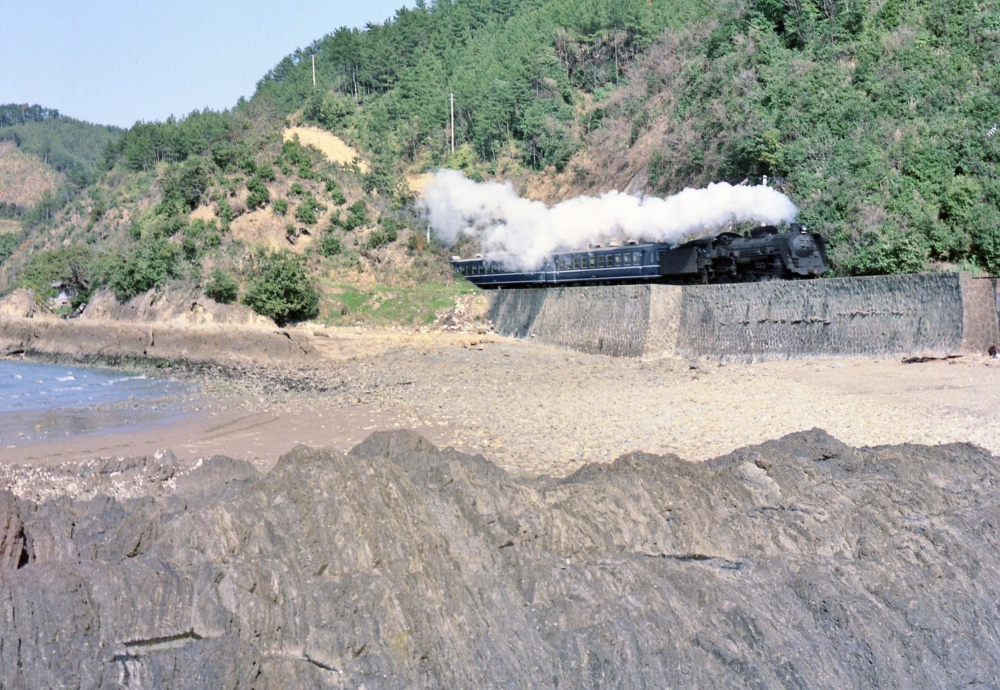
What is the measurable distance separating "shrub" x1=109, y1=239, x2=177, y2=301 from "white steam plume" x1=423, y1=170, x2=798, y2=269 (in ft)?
40.2

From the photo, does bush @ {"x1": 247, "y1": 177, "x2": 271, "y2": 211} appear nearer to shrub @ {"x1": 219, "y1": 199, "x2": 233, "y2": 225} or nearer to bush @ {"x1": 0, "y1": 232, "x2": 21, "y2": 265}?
shrub @ {"x1": 219, "y1": 199, "x2": 233, "y2": 225}

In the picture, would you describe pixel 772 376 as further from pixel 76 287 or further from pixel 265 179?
pixel 76 287

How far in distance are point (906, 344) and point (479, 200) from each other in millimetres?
22189

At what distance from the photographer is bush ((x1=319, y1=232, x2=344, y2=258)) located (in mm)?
44281

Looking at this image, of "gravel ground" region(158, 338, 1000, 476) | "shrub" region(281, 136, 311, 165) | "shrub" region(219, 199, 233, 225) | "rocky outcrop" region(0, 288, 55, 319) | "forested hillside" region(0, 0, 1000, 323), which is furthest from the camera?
"shrub" region(281, 136, 311, 165)

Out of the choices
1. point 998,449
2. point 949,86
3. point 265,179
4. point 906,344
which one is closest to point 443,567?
point 998,449

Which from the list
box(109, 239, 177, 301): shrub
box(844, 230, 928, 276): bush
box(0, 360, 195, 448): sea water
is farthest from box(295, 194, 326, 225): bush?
box(844, 230, 928, 276): bush

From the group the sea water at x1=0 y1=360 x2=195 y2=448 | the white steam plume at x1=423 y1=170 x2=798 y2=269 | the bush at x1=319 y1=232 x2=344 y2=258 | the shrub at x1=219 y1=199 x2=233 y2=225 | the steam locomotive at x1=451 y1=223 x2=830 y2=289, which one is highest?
the shrub at x1=219 y1=199 x2=233 y2=225

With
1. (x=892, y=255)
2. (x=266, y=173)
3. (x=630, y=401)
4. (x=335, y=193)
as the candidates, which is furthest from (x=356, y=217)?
(x=630, y=401)

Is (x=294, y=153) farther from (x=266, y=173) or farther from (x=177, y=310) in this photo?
(x=177, y=310)

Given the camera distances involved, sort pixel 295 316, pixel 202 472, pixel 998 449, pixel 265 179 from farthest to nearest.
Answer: pixel 265 179, pixel 295 316, pixel 998 449, pixel 202 472

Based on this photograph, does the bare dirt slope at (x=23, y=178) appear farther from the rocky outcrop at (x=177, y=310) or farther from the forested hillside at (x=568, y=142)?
the rocky outcrop at (x=177, y=310)

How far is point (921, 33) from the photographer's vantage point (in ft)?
109

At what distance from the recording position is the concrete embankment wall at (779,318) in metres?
21.4
